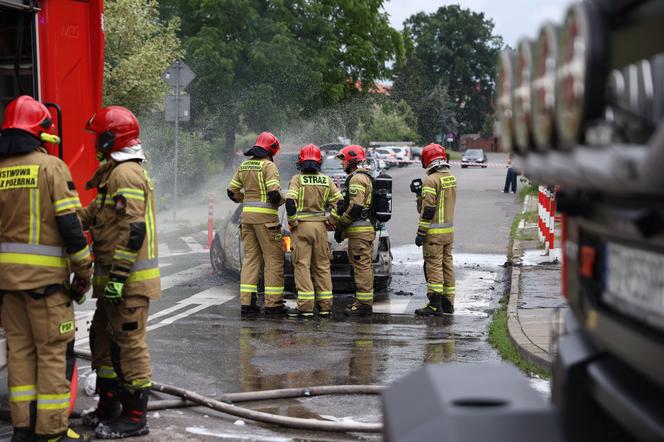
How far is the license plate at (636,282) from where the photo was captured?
2.76 meters

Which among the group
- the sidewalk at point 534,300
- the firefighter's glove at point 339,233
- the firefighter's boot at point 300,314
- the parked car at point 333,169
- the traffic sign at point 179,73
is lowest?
the firefighter's boot at point 300,314

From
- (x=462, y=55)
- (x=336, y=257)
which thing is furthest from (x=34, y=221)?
(x=462, y=55)

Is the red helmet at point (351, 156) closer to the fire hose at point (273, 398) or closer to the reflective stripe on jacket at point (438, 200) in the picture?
the reflective stripe on jacket at point (438, 200)

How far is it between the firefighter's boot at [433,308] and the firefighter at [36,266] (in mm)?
6022

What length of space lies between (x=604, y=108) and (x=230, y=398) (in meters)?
4.76

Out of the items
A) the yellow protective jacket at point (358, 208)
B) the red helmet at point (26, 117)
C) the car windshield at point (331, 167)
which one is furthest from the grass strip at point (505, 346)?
the car windshield at point (331, 167)

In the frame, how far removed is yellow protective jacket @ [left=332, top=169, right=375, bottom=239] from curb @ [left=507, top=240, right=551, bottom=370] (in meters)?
A: 1.79

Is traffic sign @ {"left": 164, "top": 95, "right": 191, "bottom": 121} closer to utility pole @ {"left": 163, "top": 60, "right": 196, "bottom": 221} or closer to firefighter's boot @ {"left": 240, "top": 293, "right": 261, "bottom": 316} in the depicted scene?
utility pole @ {"left": 163, "top": 60, "right": 196, "bottom": 221}

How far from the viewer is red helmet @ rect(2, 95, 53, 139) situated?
5.85m

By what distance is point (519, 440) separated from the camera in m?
2.77

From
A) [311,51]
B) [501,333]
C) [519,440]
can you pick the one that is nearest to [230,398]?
[501,333]

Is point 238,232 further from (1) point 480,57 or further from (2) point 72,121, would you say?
(1) point 480,57

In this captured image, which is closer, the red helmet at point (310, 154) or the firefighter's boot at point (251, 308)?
the red helmet at point (310, 154)

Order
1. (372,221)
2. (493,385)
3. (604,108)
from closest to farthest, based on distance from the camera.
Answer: (604,108)
(493,385)
(372,221)
